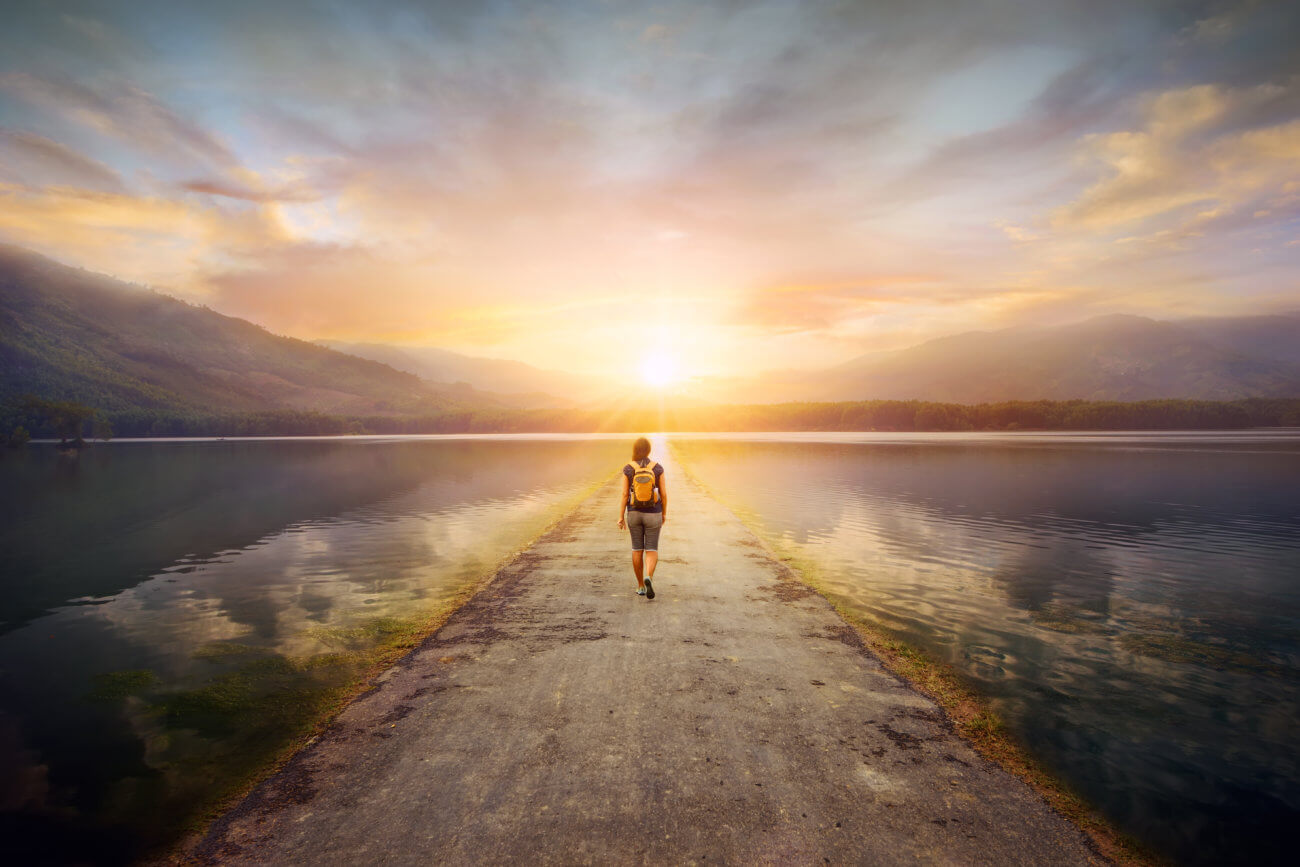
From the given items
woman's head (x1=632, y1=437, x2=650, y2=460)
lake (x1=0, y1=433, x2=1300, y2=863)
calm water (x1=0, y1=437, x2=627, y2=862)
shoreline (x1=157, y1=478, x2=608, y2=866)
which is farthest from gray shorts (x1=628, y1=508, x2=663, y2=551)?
calm water (x1=0, y1=437, x2=627, y2=862)

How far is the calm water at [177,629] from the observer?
24.1 feet

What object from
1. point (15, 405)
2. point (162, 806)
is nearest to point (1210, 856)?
point (162, 806)

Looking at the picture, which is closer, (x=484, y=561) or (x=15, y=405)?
(x=484, y=561)

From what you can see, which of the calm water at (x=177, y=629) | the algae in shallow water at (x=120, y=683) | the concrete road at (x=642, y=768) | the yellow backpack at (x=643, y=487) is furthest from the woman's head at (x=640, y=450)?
the algae in shallow water at (x=120, y=683)

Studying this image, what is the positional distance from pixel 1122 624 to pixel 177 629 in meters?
21.8

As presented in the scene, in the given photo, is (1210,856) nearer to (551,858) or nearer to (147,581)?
(551,858)

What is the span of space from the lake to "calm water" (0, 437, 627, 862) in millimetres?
60

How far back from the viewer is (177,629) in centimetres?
1382

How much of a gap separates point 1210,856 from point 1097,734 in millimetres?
2482

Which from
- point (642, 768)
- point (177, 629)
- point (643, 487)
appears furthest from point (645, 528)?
point (177, 629)

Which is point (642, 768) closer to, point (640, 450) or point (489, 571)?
point (640, 450)

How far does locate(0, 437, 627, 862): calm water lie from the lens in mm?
7355

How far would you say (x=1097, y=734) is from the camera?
8.62 m

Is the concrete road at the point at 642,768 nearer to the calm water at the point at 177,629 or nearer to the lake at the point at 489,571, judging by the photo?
the lake at the point at 489,571
